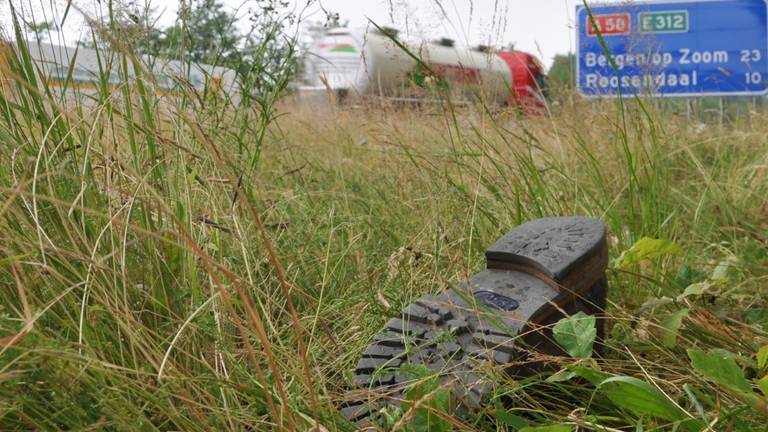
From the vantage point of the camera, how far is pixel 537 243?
1328mm

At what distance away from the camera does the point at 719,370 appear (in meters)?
0.95

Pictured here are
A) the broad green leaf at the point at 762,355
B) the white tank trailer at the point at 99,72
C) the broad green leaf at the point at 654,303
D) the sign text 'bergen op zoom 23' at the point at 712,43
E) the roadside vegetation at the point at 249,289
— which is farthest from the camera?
the sign text 'bergen op zoom 23' at the point at 712,43

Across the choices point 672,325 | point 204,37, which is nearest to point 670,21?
point 204,37

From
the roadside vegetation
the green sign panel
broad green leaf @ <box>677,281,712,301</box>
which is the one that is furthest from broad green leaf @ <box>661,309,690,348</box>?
the green sign panel

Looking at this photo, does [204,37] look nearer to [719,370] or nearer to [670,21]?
[719,370]

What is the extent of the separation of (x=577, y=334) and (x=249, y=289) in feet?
1.77

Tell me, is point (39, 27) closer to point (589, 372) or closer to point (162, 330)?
point (162, 330)

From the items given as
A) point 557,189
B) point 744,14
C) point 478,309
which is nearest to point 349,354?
point 478,309

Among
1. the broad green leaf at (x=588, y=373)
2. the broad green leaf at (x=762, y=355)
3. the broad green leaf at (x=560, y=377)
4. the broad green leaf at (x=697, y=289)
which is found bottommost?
the broad green leaf at (x=697, y=289)

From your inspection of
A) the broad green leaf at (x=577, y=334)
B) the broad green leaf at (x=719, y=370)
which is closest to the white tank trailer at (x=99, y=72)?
the broad green leaf at (x=577, y=334)

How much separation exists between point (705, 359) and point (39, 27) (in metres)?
1.19

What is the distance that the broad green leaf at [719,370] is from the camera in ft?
3.06

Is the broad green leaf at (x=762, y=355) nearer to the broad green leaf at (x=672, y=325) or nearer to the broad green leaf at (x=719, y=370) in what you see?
the broad green leaf at (x=719, y=370)

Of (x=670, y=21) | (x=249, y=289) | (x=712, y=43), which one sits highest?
(x=670, y=21)
